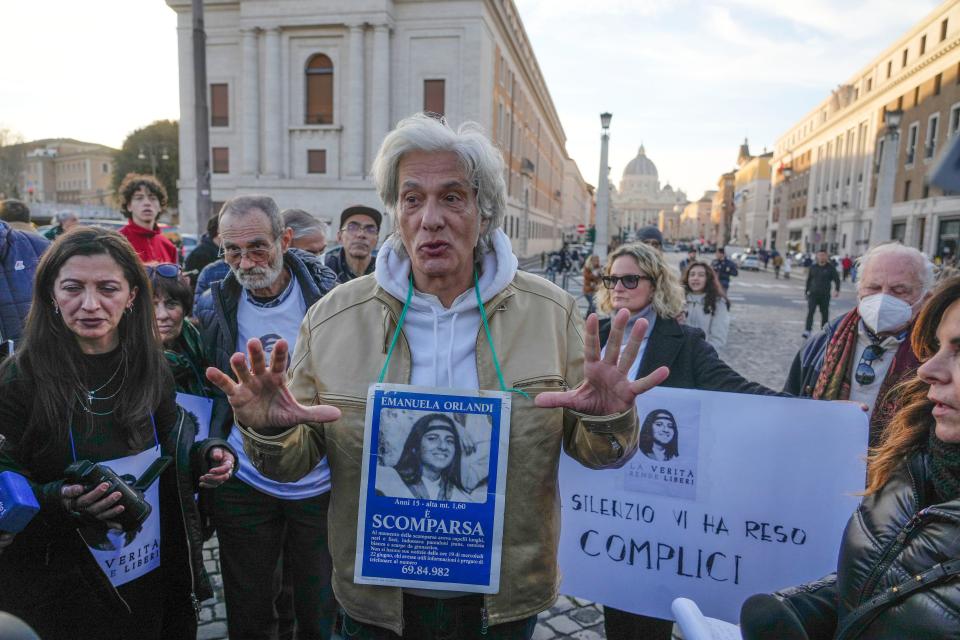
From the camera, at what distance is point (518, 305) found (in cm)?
188

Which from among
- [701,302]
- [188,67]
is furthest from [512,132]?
[701,302]

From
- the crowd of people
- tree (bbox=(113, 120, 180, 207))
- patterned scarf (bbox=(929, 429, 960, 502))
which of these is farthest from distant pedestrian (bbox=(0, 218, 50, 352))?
tree (bbox=(113, 120, 180, 207))

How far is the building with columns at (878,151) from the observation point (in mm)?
39000

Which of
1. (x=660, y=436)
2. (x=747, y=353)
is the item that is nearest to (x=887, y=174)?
(x=747, y=353)

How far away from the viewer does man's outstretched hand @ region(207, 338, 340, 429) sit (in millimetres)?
1602

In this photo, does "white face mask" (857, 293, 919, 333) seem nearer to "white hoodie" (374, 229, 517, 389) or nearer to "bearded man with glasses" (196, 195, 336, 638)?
"white hoodie" (374, 229, 517, 389)

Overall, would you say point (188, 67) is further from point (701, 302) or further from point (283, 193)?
point (701, 302)

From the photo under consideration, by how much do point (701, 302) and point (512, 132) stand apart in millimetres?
37417

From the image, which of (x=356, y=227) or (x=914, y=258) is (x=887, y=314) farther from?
(x=356, y=227)

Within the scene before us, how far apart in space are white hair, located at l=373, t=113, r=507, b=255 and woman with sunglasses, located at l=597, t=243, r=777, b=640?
102 centimetres

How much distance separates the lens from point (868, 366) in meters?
3.11

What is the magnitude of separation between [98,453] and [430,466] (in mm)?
1366

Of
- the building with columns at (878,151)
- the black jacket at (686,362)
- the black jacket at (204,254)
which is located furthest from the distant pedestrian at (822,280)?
the black jacket at (204,254)

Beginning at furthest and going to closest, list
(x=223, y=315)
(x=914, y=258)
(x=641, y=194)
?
(x=641, y=194) < (x=914, y=258) < (x=223, y=315)
